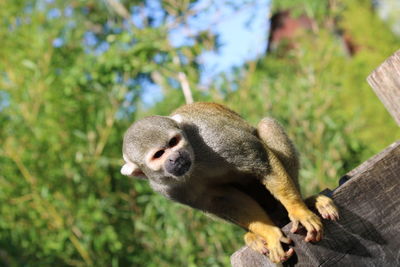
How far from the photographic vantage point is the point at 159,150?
2930mm

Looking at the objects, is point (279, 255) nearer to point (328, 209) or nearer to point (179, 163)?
point (328, 209)

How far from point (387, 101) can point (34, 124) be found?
13.1ft

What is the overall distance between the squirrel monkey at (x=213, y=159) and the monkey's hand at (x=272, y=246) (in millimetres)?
275

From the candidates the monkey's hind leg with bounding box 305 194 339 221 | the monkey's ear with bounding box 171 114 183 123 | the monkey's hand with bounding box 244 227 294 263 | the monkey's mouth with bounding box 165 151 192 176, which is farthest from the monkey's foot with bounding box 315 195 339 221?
the monkey's ear with bounding box 171 114 183 123

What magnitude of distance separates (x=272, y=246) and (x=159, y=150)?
1.13m

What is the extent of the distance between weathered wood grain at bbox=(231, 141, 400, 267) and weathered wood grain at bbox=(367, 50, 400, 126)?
1.07 feet

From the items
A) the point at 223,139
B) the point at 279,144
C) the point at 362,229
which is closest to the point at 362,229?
the point at 362,229

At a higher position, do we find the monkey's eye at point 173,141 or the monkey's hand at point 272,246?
the monkey's eye at point 173,141

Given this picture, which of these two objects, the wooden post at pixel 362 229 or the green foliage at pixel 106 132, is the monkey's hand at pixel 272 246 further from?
the green foliage at pixel 106 132

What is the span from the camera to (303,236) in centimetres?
184

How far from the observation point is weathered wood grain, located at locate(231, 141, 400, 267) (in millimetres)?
1809

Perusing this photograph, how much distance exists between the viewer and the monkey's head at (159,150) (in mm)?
2834

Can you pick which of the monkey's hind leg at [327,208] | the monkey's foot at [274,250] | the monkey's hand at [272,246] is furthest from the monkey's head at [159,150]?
the monkey's hind leg at [327,208]

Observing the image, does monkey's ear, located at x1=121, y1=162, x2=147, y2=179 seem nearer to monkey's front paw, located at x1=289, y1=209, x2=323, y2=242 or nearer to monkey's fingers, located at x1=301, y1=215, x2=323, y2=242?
monkey's front paw, located at x1=289, y1=209, x2=323, y2=242
